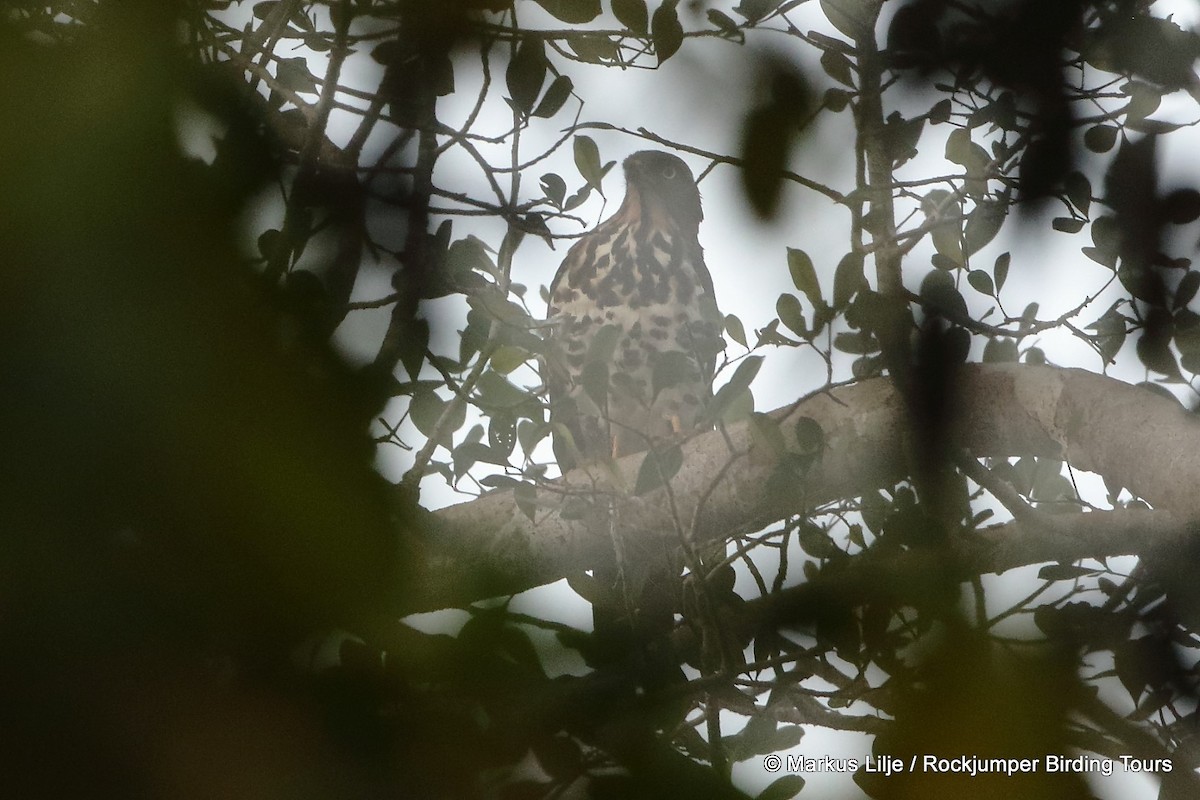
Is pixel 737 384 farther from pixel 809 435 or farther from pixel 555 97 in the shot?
pixel 555 97

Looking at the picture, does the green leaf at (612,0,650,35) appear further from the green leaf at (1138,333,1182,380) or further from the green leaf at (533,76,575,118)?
the green leaf at (1138,333,1182,380)

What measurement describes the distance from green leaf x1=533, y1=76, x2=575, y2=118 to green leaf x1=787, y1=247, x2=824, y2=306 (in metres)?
0.53

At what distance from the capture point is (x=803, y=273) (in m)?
1.52

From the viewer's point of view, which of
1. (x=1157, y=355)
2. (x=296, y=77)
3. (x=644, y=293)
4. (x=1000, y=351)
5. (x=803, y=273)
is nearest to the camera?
(x=803, y=273)

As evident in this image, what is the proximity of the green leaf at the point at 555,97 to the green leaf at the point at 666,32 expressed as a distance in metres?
0.23

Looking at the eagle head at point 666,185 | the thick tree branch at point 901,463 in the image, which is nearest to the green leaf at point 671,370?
the thick tree branch at point 901,463

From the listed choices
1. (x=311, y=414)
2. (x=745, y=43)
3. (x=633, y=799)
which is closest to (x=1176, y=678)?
(x=633, y=799)

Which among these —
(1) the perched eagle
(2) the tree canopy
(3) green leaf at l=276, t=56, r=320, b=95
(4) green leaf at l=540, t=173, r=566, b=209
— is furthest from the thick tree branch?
(1) the perched eagle

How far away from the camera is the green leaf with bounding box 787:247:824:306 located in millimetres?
1487

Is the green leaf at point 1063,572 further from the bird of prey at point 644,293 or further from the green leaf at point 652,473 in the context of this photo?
the bird of prey at point 644,293

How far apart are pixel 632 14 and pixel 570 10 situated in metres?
0.27

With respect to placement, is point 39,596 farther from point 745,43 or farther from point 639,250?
point 639,250

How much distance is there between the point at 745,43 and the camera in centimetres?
150

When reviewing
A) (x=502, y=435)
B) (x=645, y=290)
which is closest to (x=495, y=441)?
(x=502, y=435)
